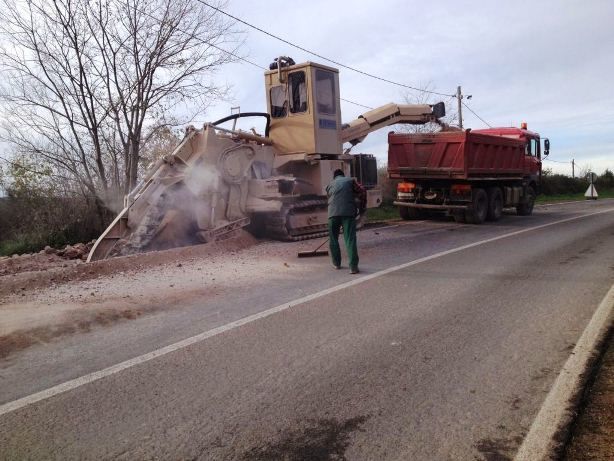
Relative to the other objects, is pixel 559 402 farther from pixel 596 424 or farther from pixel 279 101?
pixel 279 101

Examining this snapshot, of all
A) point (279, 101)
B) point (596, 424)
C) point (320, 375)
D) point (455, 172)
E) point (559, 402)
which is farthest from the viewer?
point (455, 172)

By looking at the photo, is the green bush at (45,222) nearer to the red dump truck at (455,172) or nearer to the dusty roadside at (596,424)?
the red dump truck at (455,172)

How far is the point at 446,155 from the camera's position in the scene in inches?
615

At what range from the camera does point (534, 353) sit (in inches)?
→ 176

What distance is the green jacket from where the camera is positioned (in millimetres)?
8320

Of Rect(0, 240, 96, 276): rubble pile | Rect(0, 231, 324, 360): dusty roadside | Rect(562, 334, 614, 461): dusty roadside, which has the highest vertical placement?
Rect(0, 240, 96, 276): rubble pile

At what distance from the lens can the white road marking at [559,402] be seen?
2936 mm

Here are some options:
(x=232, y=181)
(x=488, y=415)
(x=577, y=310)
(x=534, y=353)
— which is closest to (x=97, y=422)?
(x=488, y=415)

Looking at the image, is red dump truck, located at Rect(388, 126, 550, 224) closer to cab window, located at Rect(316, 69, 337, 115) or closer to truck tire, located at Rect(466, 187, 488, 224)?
truck tire, located at Rect(466, 187, 488, 224)

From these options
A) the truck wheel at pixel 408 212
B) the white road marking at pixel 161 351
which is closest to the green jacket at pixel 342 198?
the white road marking at pixel 161 351

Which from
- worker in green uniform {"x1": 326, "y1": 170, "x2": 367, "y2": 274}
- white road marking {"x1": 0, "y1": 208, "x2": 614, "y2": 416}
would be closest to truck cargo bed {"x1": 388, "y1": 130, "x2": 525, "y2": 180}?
worker in green uniform {"x1": 326, "y1": 170, "x2": 367, "y2": 274}

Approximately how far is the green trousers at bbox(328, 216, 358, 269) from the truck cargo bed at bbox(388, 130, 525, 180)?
807 centimetres

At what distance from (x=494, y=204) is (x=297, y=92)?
830 centimetres

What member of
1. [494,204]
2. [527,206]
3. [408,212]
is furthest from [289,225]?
[527,206]
